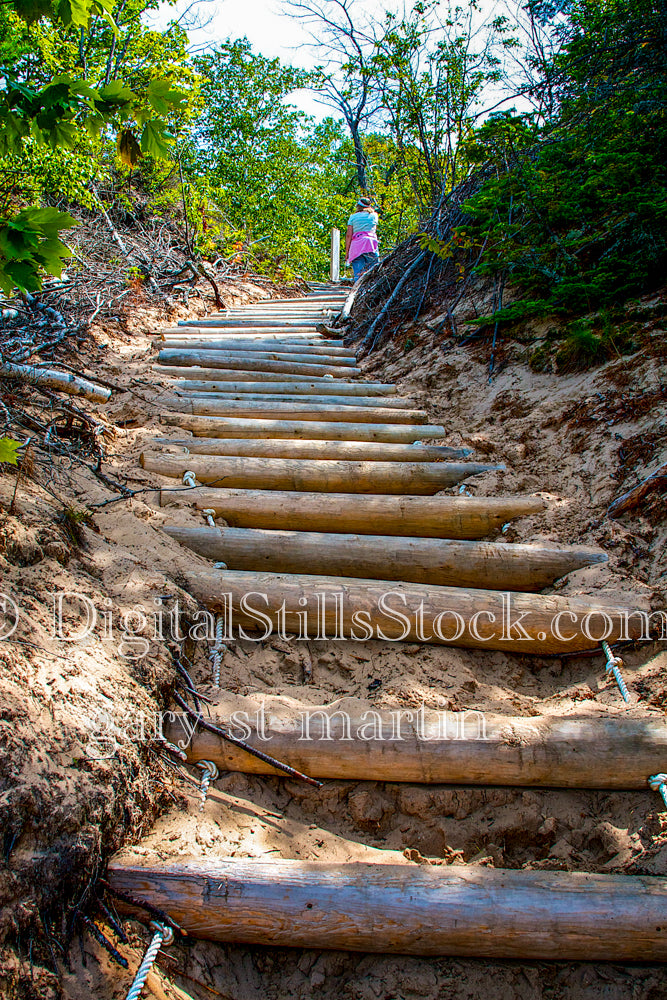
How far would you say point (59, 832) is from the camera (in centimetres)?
110

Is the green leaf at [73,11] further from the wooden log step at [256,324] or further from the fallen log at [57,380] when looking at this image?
the wooden log step at [256,324]

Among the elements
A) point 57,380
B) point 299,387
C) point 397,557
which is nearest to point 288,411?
point 299,387

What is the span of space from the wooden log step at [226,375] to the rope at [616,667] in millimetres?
2802

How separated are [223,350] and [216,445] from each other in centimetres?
189

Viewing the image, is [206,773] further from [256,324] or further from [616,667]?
[256,324]

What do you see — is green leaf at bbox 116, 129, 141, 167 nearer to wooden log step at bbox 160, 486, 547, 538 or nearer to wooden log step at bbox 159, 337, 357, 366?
wooden log step at bbox 160, 486, 547, 538

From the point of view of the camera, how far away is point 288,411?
3.54 meters

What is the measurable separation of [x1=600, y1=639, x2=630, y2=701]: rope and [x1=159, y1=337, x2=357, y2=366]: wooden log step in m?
3.55

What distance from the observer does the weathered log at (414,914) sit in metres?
1.16

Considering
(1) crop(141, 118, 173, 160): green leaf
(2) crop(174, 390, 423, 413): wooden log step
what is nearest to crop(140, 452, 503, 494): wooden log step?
(2) crop(174, 390, 423, 413): wooden log step

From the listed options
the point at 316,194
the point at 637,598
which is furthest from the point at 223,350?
the point at 316,194

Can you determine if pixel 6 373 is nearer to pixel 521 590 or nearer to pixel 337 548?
pixel 337 548

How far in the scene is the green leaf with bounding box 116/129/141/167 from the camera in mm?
1453

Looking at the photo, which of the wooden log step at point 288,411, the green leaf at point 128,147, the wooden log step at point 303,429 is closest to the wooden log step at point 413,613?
the green leaf at point 128,147
